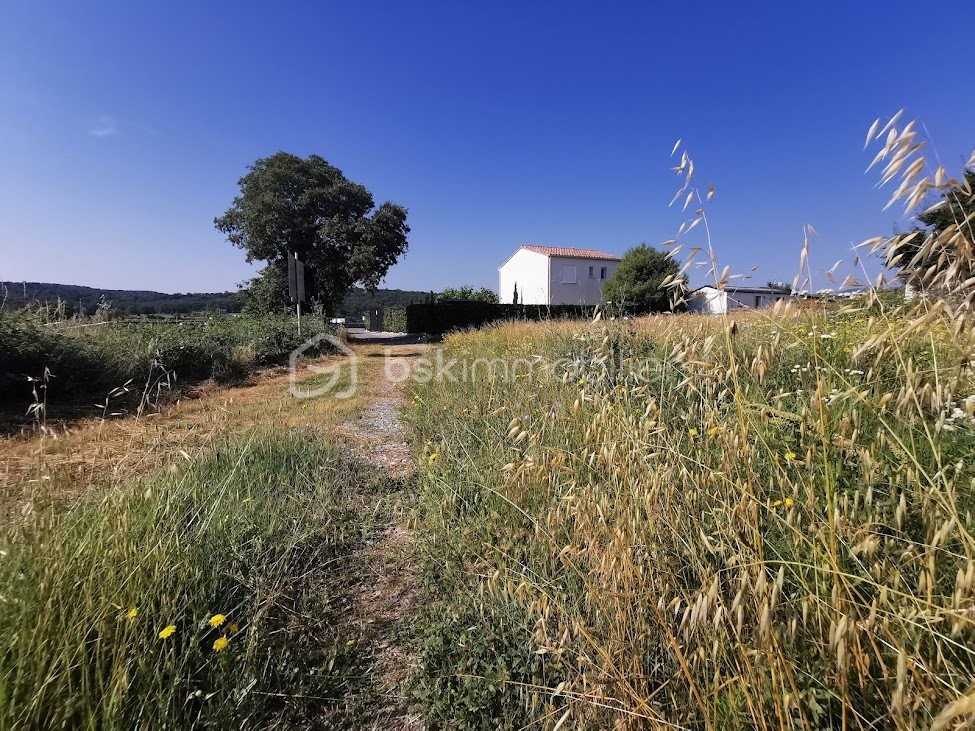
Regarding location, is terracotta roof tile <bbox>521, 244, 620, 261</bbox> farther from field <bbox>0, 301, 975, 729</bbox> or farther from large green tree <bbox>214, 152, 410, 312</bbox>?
field <bbox>0, 301, 975, 729</bbox>

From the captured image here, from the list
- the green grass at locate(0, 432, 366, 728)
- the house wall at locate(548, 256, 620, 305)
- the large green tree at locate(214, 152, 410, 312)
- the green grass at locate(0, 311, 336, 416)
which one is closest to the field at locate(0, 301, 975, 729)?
the green grass at locate(0, 432, 366, 728)

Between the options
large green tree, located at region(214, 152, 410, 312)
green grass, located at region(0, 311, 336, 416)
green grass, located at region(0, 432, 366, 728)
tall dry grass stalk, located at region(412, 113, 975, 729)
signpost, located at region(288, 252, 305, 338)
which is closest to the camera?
tall dry grass stalk, located at region(412, 113, 975, 729)

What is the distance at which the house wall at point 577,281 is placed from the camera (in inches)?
1244

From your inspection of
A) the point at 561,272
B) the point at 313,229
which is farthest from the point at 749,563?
the point at 561,272

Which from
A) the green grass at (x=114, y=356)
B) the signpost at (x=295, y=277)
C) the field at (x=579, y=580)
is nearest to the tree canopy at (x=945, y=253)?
the field at (x=579, y=580)

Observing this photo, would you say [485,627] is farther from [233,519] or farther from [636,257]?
[636,257]

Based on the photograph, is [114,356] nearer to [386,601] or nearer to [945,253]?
[386,601]

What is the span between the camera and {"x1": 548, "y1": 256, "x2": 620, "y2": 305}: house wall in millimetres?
31594

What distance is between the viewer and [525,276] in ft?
112

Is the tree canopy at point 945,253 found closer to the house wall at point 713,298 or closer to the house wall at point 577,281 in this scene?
the house wall at point 713,298

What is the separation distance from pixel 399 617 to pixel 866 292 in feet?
6.49

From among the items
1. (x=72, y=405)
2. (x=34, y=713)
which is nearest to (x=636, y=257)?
(x=72, y=405)

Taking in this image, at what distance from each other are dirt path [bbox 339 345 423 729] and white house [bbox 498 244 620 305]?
2823cm

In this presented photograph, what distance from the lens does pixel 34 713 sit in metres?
A: 0.97
